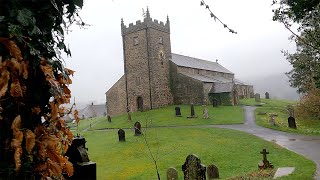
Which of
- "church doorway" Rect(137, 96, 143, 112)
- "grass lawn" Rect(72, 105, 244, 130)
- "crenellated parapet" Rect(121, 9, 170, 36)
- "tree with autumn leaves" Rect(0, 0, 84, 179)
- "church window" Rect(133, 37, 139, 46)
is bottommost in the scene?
"grass lawn" Rect(72, 105, 244, 130)

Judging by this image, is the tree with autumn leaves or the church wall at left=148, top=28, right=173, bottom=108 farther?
the church wall at left=148, top=28, right=173, bottom=108

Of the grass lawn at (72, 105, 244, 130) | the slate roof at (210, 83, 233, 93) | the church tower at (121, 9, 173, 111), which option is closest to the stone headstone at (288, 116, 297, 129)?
the grass lawn at (72, 105, 244, 130)

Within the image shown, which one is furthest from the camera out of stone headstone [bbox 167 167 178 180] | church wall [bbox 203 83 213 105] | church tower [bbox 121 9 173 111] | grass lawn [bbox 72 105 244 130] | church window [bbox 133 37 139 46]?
church window [bbox 133 37 139 46]

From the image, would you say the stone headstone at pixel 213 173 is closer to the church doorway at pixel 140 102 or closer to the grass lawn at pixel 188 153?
the grass lawn at pixel 188 153

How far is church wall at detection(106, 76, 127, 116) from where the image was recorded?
47906mm

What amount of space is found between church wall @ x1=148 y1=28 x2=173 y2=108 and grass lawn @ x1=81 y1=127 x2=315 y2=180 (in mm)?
17728

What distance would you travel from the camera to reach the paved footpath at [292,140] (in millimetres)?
16469

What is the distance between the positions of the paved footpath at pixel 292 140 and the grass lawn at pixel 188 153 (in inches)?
29.2

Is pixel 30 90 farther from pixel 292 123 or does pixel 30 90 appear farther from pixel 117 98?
pixel 117 98

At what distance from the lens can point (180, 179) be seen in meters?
14.0

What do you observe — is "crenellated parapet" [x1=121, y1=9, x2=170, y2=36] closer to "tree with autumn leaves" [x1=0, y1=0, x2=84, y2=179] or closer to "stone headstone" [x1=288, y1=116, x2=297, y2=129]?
"stone headstone" [x1=288, y1=116, x2=297, y2=129]

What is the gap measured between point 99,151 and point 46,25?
20.6 m

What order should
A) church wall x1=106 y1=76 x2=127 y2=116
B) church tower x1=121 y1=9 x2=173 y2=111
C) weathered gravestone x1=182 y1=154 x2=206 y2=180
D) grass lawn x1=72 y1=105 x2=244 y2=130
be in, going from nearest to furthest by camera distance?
weathered gravestone x1=182 y1=154 x2=206 y2=180, grass lawn x1=72 y1=105 x2=244 y2=130, church tower x1=121 y1=9 x2=173 y2=111, church wall x1=106 y1=76 x2=127 y2=116

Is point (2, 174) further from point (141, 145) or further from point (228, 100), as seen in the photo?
point (228, 100)
